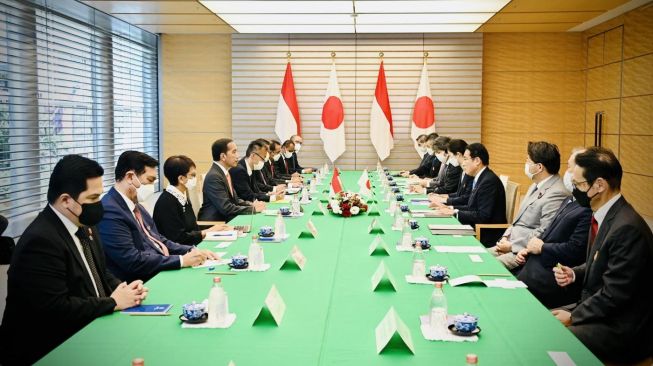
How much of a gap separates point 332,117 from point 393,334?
9594 mm

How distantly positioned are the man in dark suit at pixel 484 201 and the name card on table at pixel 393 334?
370 centimetres

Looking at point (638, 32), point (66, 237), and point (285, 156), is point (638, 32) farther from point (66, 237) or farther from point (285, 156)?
point (66, 237)

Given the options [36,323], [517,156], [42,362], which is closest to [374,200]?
[36,323]

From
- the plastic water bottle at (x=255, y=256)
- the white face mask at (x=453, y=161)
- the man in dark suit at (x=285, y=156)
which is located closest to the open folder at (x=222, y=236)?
the plastic water bottle at (x=255, y=256)

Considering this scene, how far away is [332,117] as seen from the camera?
39.0 ft

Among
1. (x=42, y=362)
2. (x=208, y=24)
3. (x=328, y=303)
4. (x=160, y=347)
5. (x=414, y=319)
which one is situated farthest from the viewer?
(x=208, y=24)

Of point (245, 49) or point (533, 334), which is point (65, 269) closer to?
point (533, 334)

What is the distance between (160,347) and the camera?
2.48 metres

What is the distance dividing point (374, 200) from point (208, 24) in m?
5.17

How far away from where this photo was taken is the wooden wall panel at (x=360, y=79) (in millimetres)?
11828

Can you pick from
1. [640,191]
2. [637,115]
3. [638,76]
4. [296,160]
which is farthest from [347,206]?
[296,160]

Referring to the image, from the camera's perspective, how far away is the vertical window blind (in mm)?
6707

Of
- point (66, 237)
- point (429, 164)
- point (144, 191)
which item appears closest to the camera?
point (66, 237)

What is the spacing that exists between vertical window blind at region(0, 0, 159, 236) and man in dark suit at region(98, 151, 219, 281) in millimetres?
2901
